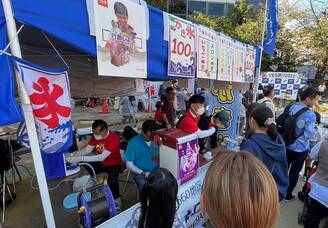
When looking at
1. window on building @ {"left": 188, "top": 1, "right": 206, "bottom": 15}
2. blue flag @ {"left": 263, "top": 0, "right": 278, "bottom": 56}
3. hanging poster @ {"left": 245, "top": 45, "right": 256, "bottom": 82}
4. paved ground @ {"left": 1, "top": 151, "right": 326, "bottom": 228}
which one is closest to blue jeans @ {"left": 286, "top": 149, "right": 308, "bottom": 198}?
paved ground @ {"left": 1, "top": 151, "right": 326, "bottom": 228}

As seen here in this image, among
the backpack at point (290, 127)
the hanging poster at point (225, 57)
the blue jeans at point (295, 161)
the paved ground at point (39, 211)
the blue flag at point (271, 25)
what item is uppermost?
the blue flag at point (271, 25)

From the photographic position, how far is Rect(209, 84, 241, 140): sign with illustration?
6.51 m

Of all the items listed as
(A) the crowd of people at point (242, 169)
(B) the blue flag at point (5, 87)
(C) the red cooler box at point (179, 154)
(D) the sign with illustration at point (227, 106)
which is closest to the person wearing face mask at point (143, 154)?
(A) the crowd of people at point (242, 169)

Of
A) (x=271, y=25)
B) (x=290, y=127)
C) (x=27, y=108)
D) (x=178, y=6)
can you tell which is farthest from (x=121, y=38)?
(x=178, y=6)

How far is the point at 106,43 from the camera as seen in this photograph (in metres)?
2.05

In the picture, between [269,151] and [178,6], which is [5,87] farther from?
[178,6]

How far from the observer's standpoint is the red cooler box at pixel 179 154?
3.03 m

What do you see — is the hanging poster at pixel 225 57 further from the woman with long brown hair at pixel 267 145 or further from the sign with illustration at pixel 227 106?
the sign with illustration at pixel 227 106

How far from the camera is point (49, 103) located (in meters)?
1.96

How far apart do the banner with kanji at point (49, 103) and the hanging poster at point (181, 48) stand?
123cm

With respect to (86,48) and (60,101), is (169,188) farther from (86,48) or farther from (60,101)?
(86,48)

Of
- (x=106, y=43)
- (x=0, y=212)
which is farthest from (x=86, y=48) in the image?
(x=0, y=212)

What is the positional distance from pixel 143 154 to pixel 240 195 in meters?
2.59

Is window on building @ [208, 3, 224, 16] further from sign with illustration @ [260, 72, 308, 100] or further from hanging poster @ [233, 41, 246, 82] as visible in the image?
hanging poster @ [233, 41, 246, 82]
